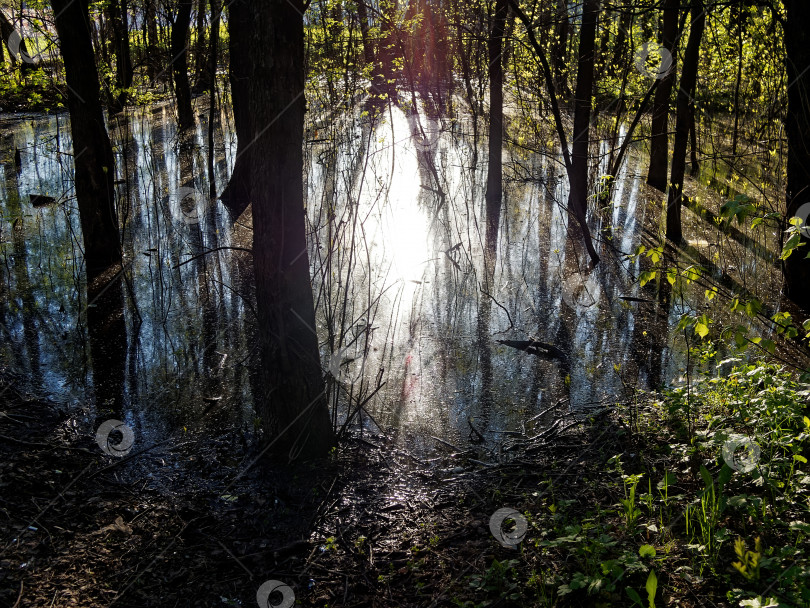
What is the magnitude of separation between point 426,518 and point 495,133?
21.9 ft

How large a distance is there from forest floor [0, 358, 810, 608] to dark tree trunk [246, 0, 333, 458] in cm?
29

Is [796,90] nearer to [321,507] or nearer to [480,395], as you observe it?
[480,395]

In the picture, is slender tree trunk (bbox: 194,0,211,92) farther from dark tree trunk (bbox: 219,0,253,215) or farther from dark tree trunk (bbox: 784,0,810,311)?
dark tree trunk (bbox: 784,0,810,311)

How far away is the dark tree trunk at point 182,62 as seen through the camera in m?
11.6

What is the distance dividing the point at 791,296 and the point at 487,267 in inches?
109

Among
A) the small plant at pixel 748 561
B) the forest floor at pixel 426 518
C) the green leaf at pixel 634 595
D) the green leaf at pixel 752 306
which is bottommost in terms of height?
the forest floor at pixel 426 518

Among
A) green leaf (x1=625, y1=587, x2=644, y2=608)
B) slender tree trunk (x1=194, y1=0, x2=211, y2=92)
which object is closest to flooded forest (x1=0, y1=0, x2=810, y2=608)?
green leaf (x1=625, y1=587, x2=644, y2=608)

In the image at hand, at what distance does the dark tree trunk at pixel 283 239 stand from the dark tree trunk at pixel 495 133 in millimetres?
4100

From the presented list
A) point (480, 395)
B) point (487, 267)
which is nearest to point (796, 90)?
point (487, 267)

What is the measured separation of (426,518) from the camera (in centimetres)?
325

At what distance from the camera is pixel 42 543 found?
2930 mm

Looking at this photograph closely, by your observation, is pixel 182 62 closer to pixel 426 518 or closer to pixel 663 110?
pixel 663 110

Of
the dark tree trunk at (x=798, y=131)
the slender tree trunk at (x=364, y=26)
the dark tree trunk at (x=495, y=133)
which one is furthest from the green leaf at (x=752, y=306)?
the dark tree trunk at (x=495, y=133)

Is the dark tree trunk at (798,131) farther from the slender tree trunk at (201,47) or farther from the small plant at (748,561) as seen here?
the slender tree trunk at (201,47)
